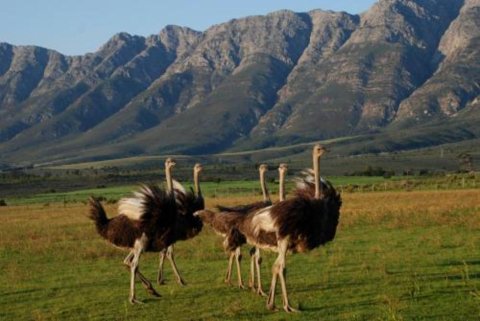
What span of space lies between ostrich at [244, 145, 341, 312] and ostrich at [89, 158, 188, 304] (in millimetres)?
2406

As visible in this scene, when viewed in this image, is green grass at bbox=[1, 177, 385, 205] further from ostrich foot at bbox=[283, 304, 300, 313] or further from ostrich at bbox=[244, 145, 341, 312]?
ostrich foot at bbox=[283, 304, 300, 313]

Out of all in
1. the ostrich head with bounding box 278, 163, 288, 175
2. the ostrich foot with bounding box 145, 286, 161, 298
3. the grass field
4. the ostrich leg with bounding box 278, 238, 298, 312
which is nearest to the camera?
the ostrich leg with bounding box 278, 238, 298, 312

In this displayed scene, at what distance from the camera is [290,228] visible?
14930mm

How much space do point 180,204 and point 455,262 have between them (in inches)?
302

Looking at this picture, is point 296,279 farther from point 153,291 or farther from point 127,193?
point 127,193

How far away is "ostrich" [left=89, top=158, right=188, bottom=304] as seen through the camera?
1719 cm

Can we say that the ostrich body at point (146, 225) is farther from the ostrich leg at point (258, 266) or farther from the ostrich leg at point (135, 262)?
the ostrich leg at point (258, 266)

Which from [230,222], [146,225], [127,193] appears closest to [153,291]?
[146,225]

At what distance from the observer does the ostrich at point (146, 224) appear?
17.2 metres

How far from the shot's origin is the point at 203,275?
20.5 metres

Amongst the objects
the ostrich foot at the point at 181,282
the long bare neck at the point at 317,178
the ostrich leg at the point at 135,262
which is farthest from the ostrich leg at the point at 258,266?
the ostrich leg at the point at 135,262

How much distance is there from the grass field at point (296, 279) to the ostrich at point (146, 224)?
1.20 m

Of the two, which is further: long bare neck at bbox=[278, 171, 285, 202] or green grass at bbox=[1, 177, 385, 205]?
green grass at bbox=[1, 177, 385, 205]

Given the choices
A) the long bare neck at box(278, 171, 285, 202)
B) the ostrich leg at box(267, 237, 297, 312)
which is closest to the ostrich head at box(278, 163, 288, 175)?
the long bare neck at box(278, 171, 285, 202)
